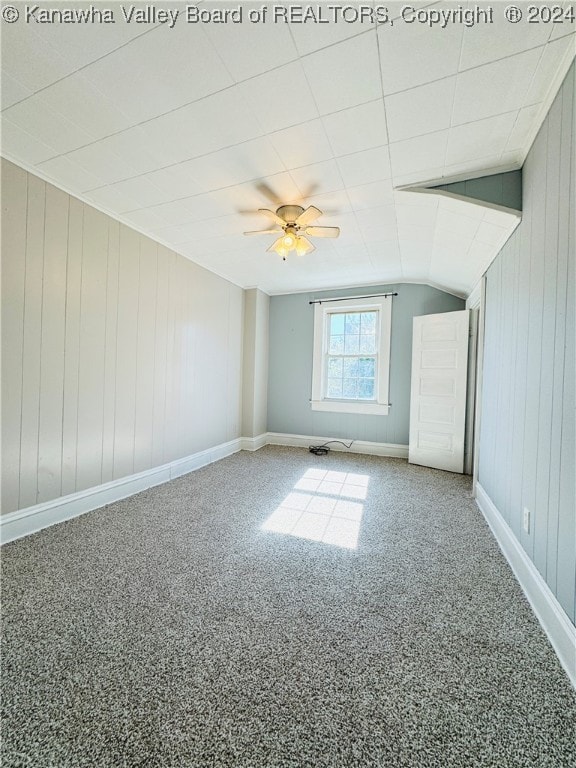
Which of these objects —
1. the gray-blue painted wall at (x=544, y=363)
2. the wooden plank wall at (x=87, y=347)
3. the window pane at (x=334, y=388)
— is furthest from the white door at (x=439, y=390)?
the wooden plank wall at (x=87, y=347)

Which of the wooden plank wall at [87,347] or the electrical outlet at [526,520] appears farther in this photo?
the wooden plank wall at [87,347]

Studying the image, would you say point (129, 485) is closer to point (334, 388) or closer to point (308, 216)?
point (308, 216)

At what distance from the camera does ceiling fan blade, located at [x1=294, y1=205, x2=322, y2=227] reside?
2.19m

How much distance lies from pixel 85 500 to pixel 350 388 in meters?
3.60

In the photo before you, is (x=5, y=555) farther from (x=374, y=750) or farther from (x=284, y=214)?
(x=284, y=214)

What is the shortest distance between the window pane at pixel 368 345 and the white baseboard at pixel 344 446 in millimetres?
1367

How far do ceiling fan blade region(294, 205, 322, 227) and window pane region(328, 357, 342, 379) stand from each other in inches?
104

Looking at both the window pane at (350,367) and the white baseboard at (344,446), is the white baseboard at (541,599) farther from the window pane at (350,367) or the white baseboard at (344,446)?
the window pane at (350,367)

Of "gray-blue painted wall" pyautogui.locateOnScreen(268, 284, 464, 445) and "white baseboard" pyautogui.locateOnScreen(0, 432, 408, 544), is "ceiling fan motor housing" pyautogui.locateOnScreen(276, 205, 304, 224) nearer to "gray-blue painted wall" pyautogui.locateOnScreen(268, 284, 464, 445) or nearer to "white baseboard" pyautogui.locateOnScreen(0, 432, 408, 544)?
"gray-blue painted wall" pyautogui.locateOnScreen(268, 284, 464, 445)

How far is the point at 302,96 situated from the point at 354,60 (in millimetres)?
279

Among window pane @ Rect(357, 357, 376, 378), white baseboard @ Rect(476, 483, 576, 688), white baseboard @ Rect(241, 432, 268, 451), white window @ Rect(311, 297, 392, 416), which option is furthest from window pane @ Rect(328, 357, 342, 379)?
white baseboard @ Rect(476, 483, 576, 688)

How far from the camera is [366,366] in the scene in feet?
15.3

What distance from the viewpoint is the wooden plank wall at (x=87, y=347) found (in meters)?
2.03

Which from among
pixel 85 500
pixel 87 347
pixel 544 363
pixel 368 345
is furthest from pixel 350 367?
pixel 85 500
